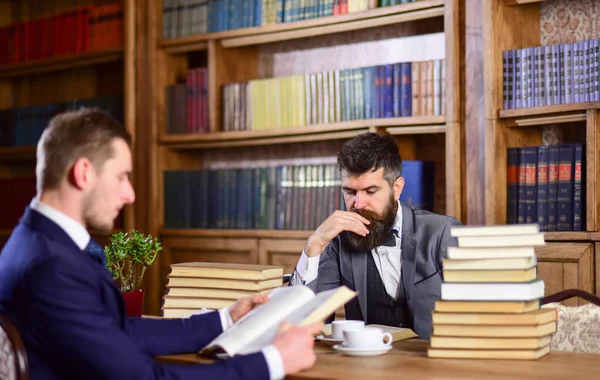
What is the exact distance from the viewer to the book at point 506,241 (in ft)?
6.23

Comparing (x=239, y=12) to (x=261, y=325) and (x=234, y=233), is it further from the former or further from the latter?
(x=261, y=325)

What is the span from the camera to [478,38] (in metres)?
3.60

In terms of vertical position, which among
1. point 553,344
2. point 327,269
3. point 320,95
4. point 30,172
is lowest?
point 553,344

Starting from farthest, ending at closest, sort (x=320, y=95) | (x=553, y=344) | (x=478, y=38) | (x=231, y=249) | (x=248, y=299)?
1. (x=231, y=249)
2. (x=320, y=95)
3. (x=478, y=38)
4. (x=553, y=344)
5. (x=248, y=299)

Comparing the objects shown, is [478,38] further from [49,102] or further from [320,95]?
[49,102]

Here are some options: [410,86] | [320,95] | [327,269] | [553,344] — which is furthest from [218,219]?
[553,344]

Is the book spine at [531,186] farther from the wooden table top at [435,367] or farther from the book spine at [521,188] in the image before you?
the wooden table top at [435,367]

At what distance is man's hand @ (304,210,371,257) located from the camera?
9.07 ft

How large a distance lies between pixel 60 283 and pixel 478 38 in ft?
8.11

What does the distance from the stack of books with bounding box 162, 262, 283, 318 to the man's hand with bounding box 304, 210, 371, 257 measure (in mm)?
385

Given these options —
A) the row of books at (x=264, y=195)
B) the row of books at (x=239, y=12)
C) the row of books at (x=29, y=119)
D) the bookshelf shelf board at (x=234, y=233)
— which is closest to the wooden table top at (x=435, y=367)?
the row of books at (x=264, y=195)

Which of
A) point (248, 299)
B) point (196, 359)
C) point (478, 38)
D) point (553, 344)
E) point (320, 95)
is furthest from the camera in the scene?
point (320, 95)

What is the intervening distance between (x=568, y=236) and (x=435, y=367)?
166cm

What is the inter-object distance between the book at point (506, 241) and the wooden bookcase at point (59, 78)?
3.01 metres
